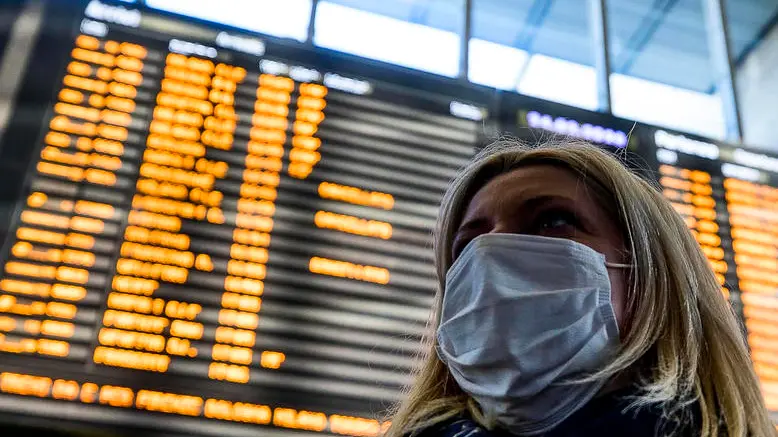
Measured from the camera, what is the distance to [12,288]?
6.05 feet

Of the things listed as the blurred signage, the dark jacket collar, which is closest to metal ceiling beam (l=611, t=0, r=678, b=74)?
the blurred signage

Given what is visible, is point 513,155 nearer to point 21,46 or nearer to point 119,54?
point 119,54

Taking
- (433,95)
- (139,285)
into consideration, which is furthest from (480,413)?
(433,95)

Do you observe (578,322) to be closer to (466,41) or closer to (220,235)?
(220,235)

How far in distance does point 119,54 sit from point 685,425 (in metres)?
1.98

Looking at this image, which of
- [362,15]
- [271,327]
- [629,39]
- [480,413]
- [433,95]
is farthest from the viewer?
[629,39]

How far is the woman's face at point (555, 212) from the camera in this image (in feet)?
3.33

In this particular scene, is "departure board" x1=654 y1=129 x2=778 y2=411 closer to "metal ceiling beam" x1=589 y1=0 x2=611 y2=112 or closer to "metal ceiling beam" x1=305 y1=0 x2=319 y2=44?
"metal ceiling beam" x1=589 y1=0 x2=611 y2=112

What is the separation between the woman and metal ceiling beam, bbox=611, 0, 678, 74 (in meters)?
2.89

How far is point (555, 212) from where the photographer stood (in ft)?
3.38

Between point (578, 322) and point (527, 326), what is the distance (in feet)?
0.21

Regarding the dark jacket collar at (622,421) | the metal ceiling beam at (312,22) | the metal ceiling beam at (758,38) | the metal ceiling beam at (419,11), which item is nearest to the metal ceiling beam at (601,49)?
the metal ceiling beam at (419,11)

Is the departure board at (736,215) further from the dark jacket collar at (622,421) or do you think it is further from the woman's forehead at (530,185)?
the dark jacket collar at (622,421)

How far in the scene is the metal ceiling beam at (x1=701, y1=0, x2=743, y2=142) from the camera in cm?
317
